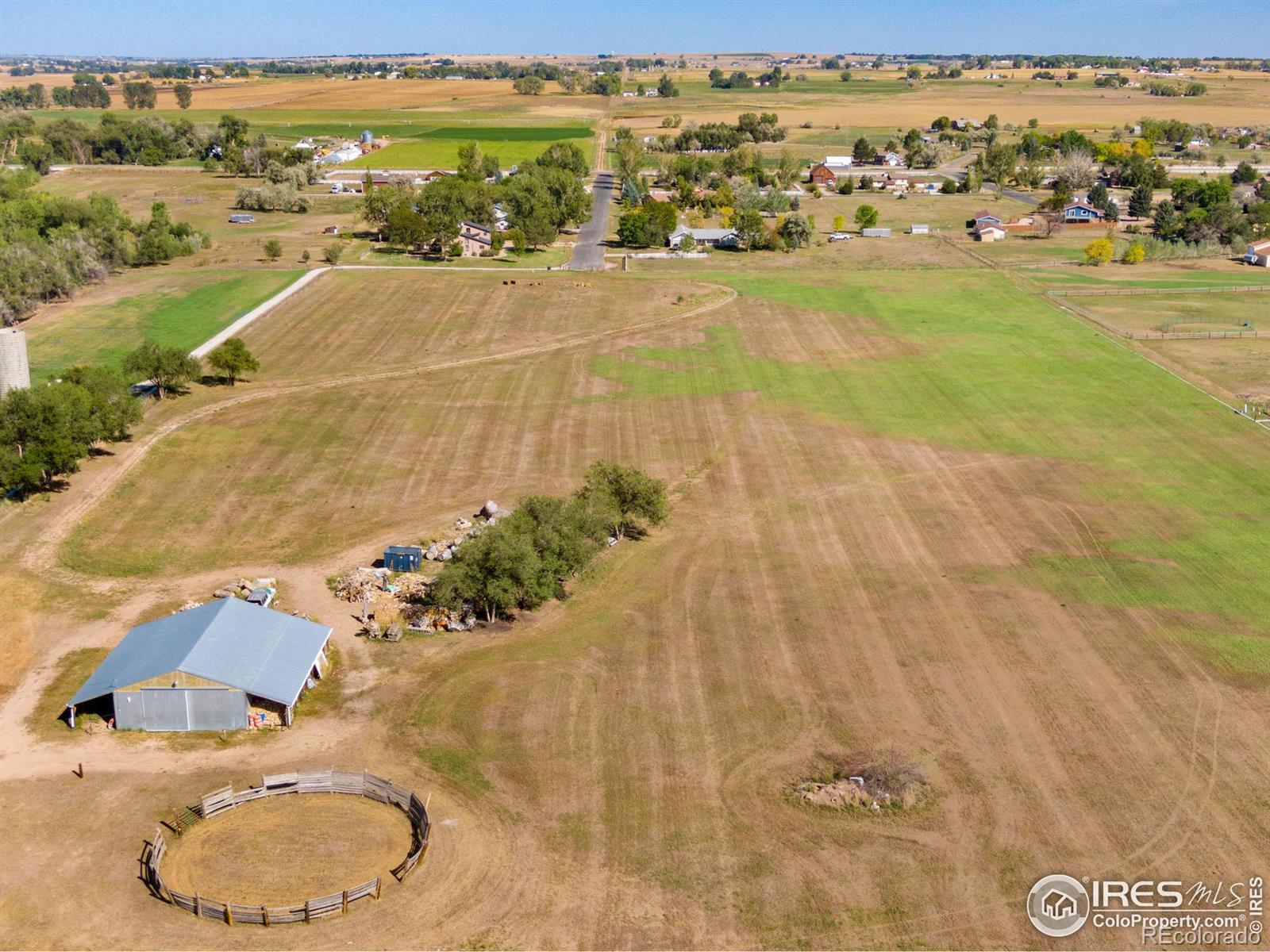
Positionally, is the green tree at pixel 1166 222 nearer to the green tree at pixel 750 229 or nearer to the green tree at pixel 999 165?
the green tree at pixel 999 165

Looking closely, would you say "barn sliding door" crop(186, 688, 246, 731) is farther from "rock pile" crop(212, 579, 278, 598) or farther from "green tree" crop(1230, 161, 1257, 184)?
"green tree" crop(1230, 161, 1257, 184)

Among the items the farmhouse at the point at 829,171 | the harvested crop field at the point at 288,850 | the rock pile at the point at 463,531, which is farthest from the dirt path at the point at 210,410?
the farmhouse at the point at 829,171

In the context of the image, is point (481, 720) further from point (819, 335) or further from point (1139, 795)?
point (819, 335)

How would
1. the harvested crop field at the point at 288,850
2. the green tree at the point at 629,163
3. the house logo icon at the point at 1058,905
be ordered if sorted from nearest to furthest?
the house logo icon at the point at 1058,905 → the harvested crop field at the point at 288,850 → the green tree at the point at 629,163

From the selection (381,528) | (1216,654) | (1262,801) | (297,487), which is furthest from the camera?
(297,487)

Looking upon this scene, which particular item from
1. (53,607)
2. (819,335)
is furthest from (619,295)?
(53,607)

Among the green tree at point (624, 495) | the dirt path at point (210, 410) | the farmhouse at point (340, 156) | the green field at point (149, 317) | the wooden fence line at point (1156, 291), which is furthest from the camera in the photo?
the farmhouse at point (340, 156)
